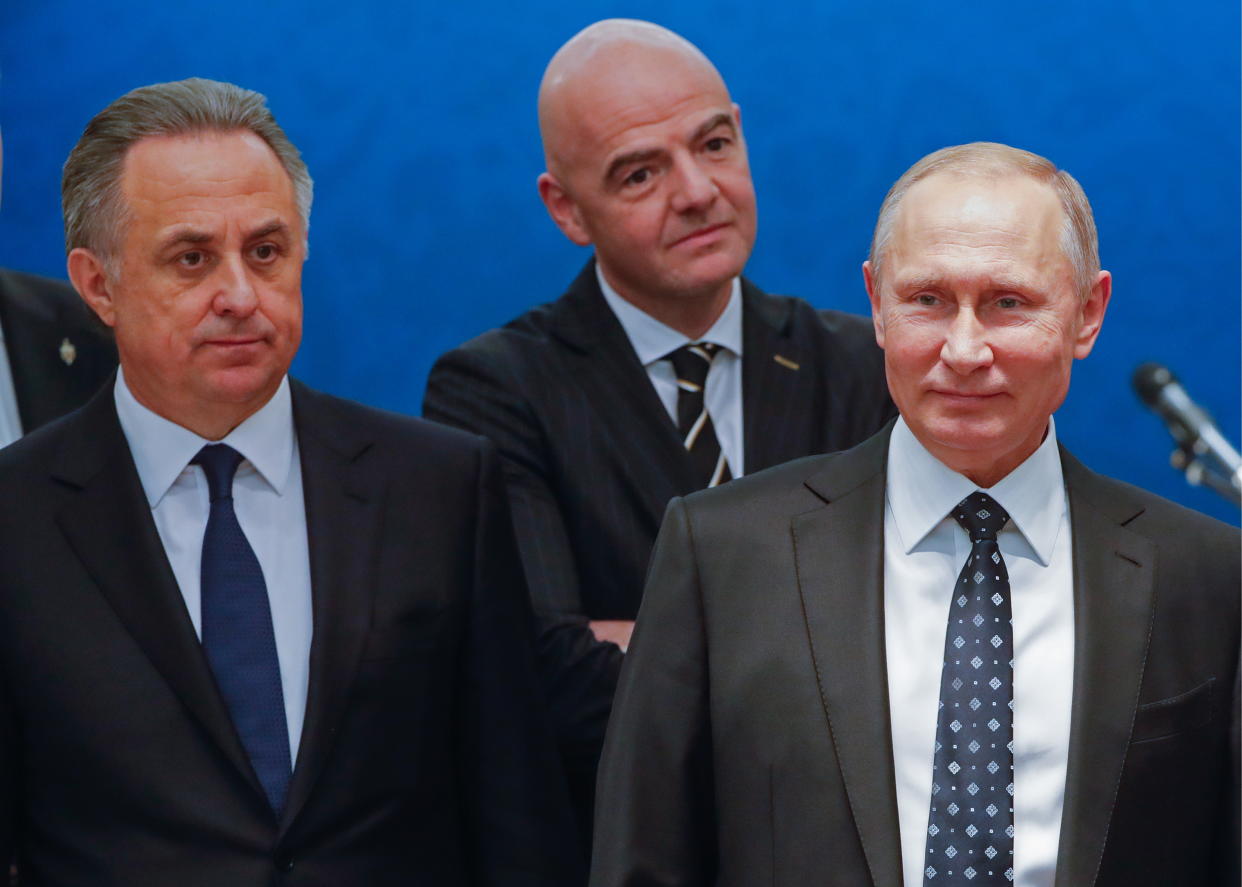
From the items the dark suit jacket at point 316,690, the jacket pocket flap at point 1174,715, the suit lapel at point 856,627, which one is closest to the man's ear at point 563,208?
the dark suit jacket at point 316,690

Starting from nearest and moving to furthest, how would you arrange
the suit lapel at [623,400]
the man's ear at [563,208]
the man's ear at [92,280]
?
the man's ear at [92,280]
the suit lapel at [623,400]
the man's ear at [563,208]

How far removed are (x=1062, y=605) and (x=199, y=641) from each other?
3.56ft

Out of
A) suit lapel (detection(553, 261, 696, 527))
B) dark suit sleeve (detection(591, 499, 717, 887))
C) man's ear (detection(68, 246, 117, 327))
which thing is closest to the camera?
dark suit sleeve (detection(591, 499, 717, 887))

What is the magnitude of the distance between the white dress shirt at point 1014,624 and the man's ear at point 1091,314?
0.12 m

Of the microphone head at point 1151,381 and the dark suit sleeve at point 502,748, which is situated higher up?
the microphone head at point 1151,381

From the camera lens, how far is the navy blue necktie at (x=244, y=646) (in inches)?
93.0

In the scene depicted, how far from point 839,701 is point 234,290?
3.16 ft

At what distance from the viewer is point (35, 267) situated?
3.80m

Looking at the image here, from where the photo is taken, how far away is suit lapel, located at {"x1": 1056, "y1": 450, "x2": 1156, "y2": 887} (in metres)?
2.02

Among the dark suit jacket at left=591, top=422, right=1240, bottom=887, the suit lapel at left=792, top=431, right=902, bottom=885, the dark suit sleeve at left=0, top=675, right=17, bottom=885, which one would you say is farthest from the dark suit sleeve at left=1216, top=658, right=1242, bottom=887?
the dark suit sleeve at left=0, top=675, right=17, bottom=885

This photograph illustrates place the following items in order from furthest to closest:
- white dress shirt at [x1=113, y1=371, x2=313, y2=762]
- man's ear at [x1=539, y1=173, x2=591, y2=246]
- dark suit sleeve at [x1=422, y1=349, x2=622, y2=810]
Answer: man's ear at [x1=539, y1=173, x2=591, y2=246] → dark suit sleeve at [x1=422, y1=349, x2=622, y2=810] → white dress shirt at [x1=113, y1=371, x2=313, y2=762]

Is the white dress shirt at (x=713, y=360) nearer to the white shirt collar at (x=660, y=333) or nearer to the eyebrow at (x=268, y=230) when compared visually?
the white shirt collar at (x=660, y=333)

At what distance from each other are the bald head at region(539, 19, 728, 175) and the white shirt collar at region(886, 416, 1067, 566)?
114 cm

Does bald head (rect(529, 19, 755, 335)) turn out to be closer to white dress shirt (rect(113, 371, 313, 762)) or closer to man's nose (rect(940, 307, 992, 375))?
white dress shirt (rect(113, 371, 313, 762))
